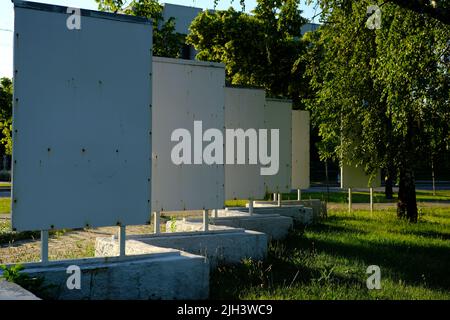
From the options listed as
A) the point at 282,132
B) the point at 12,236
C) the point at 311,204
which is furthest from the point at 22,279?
the point at 311,204

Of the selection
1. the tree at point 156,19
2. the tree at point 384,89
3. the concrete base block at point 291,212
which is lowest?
the concrete base block at point 291,212

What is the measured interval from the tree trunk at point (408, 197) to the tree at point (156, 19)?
7.97 m

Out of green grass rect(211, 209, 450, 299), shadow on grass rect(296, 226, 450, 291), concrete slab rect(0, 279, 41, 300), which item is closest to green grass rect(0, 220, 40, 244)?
green grass rect(211, 209, 450, 299)

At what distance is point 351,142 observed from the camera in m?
14.9

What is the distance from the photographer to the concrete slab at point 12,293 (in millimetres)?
4371

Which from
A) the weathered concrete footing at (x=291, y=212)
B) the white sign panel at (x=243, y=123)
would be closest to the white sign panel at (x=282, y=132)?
the weathered concrete footing at (x=291, y=212)

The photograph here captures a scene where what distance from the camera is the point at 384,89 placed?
10570 mm

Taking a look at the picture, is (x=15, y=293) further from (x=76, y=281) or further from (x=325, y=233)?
(x=325, y=233)

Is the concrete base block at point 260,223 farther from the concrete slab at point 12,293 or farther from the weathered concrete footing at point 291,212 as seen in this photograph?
the concrete slab at point 12,293

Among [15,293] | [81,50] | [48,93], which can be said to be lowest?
[15,293]

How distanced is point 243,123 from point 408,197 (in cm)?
662

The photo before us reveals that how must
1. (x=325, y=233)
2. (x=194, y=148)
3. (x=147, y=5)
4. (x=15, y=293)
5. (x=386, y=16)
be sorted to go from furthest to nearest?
(x=147, y=5) → (x=325, y=233) → (x=386, y=16) → (x=194, y=148) → (x=15, y=293)

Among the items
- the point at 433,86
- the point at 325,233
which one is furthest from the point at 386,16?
the point at 325,233

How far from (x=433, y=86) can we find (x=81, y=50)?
7.25 m
